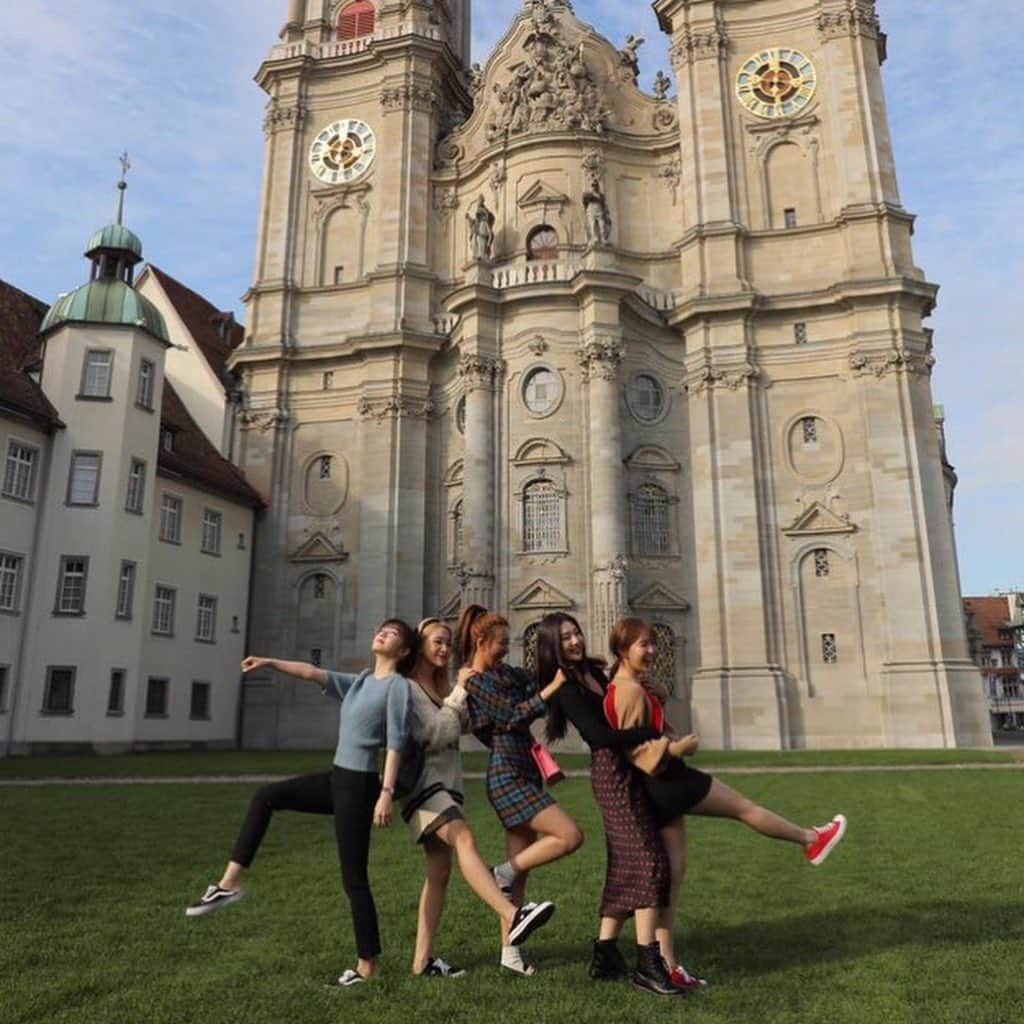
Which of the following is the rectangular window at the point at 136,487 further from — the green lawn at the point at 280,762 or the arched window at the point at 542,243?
the arched window at the point at 542,243

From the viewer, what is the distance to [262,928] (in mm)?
7016

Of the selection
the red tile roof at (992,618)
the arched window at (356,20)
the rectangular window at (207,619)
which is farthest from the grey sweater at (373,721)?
the red tile roof at (992,618)

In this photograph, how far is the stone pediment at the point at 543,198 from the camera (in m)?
38.1

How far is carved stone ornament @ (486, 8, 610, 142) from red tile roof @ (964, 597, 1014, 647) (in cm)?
5840

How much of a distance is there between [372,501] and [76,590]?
11307 mm

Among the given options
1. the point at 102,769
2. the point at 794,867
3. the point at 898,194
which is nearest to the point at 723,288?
the point at 898,194

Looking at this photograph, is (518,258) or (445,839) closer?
(445,839)

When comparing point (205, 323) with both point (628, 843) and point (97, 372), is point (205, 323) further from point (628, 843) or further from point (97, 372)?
point (628, 843)

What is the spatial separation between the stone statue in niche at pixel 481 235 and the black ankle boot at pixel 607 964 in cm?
3231

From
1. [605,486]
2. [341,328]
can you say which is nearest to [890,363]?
[605,486]

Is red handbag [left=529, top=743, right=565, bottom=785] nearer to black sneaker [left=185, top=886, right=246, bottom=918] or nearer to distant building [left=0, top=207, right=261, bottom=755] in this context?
black sneaker [left=185, top=886, right=246, bottom=918]

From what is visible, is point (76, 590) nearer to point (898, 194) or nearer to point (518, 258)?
point (518, 258)

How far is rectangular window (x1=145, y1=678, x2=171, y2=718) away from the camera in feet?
103

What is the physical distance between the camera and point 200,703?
34094 millimetres
